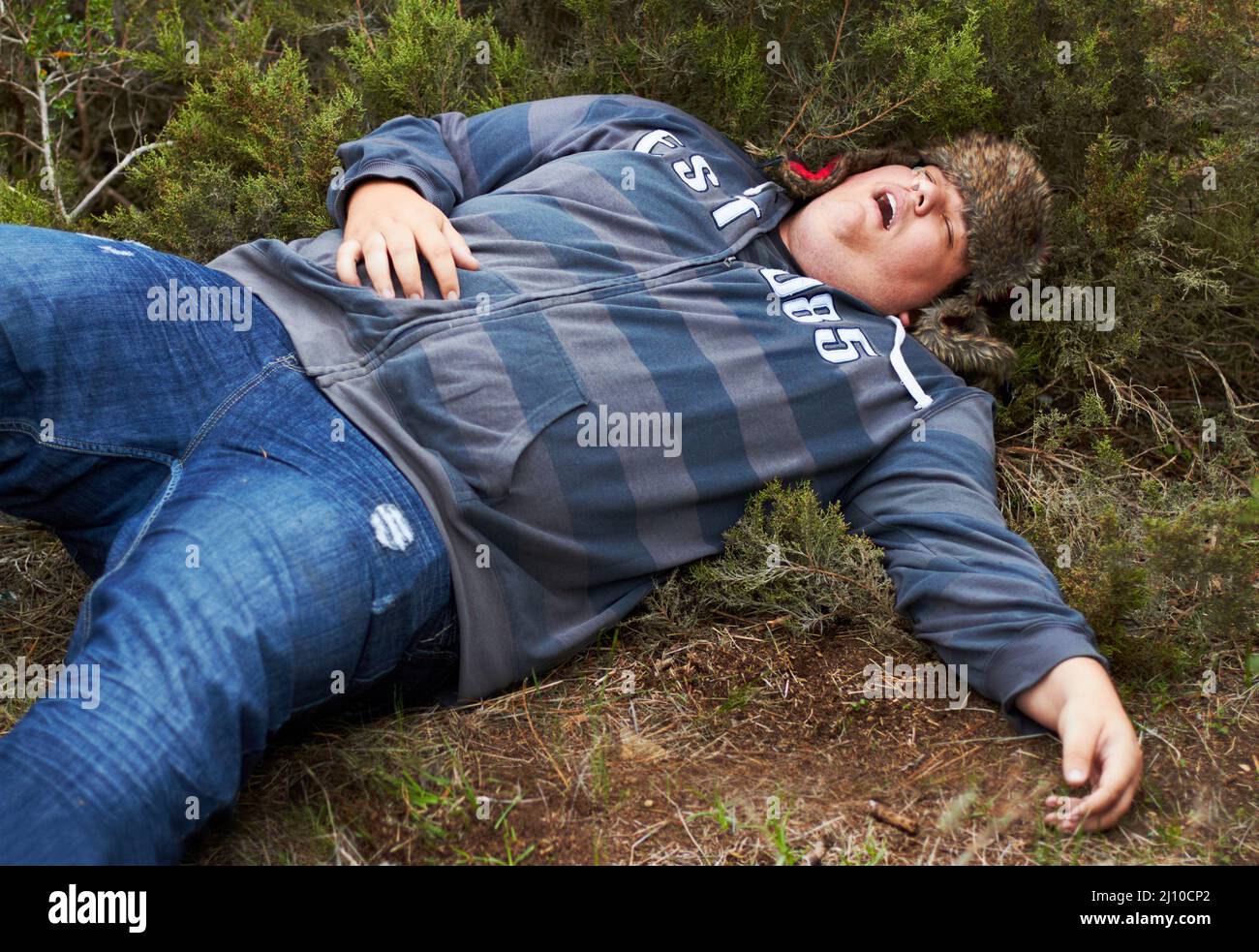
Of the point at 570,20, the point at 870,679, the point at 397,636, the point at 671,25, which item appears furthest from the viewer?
the point at 570,20

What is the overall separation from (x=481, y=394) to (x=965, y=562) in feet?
3.49

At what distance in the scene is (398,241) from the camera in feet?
7.73

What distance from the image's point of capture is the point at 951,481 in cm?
242

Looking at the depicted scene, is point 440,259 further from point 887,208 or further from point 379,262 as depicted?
point 887,208

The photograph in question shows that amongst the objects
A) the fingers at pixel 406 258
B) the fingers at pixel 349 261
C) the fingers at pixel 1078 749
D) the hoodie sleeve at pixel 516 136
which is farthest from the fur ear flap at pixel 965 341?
the fingers at pixel 349 261

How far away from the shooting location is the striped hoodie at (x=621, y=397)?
2.15m

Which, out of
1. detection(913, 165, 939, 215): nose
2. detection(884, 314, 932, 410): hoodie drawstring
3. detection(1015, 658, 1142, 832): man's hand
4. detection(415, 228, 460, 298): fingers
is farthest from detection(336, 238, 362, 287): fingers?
detection(1015, 658, 1142, 832): man's hand

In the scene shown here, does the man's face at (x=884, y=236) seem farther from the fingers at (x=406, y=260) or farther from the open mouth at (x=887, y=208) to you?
the fingers at (x=406, y=260)

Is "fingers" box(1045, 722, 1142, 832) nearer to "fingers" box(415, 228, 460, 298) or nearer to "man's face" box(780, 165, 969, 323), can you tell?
"man's face" box(780, 165, 969, 323)

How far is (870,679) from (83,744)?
1.54 meters

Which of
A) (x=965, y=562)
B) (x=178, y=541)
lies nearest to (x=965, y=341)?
(x=965, y=562)

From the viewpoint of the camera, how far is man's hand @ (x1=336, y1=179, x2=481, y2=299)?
232cm
